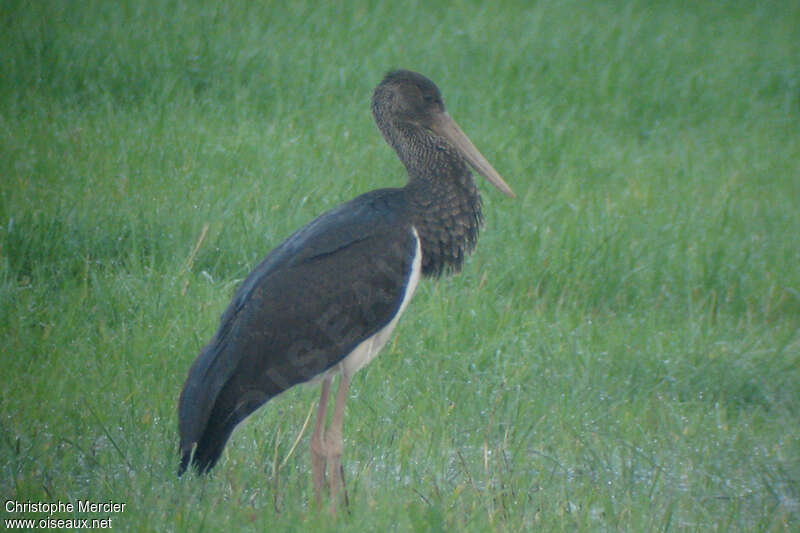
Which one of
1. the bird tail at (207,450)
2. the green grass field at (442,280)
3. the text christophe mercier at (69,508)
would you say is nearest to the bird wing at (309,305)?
the bird tail at (207,450)

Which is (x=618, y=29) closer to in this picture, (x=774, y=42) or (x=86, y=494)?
(x=774, y=42)

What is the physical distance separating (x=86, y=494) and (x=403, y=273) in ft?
3.97

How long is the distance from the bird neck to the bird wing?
134 millimetres

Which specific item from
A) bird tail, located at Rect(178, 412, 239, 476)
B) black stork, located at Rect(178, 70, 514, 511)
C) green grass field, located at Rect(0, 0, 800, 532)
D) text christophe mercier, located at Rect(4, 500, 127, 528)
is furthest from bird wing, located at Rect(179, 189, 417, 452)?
text christophe mercier, located at Rect(4, 500, 127, 528)

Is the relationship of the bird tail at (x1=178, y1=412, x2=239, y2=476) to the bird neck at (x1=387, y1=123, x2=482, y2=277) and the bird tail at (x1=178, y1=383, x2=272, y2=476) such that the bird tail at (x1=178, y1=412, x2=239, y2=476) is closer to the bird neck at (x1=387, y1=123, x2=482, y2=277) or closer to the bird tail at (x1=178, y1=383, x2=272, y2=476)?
the bird tail at (x1=178, y1=383, x2=272, y2=476)

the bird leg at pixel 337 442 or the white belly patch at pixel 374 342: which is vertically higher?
the white belly patch at pixel 374 342

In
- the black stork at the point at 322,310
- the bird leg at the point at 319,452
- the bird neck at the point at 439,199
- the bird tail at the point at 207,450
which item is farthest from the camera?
the bird neck at the point at 439,199

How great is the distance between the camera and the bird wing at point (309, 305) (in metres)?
3.37

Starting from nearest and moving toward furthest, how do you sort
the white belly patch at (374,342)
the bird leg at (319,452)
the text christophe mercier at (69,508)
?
the text christophe mercier at (69,508), the bird leg at (319,452), the white belly patch at (374,342)

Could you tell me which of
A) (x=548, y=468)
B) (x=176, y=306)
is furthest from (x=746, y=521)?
(x=176, y=306)

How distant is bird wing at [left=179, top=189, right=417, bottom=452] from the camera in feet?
11.0

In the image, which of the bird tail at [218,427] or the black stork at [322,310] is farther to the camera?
the black stork at [322,310]

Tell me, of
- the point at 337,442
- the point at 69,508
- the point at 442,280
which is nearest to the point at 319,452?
the point at 337,442

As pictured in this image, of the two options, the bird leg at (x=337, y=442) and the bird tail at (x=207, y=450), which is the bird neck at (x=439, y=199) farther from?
the bird tail at (x=207, y=450)
